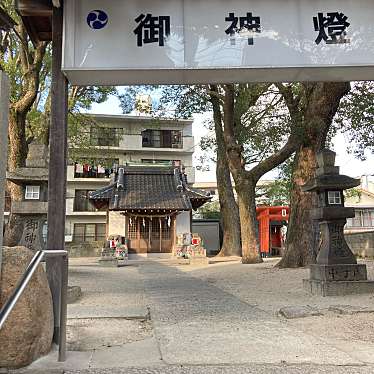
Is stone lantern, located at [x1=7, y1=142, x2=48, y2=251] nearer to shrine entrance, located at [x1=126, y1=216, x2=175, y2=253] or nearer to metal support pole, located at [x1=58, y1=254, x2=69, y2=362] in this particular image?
metal support pole, located at [x1=58, y1=254, x2=69, y2=362]

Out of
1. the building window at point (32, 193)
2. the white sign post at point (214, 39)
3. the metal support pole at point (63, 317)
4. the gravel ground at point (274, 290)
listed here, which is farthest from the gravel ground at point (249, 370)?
the building window at point (32, 193)

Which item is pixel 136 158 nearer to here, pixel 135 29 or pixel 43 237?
pixel 43 237

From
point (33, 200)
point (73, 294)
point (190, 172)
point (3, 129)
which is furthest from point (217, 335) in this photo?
point (190, 172)

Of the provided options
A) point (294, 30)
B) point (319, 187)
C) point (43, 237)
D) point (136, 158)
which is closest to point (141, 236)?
point (136, 158)

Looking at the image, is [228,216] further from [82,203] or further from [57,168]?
[57,168]

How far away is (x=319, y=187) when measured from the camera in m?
8.02

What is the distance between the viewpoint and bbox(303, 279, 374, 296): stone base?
7.36 metres

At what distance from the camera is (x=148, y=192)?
23.1 meters

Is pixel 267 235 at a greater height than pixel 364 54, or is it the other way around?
pixel 364 54

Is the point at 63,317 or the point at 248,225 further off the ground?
the point at 248,225

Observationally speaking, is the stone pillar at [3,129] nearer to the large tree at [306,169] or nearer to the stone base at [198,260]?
the large tree at [306,169]

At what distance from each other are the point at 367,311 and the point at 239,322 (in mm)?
2007

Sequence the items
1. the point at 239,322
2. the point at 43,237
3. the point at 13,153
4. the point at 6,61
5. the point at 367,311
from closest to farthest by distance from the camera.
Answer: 1. the point at 239,322
2. the point at 367,311
3. the point at 43,237
4. the point at 13,153
5. the point at 6,61

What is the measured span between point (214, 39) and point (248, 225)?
11.8 meters
